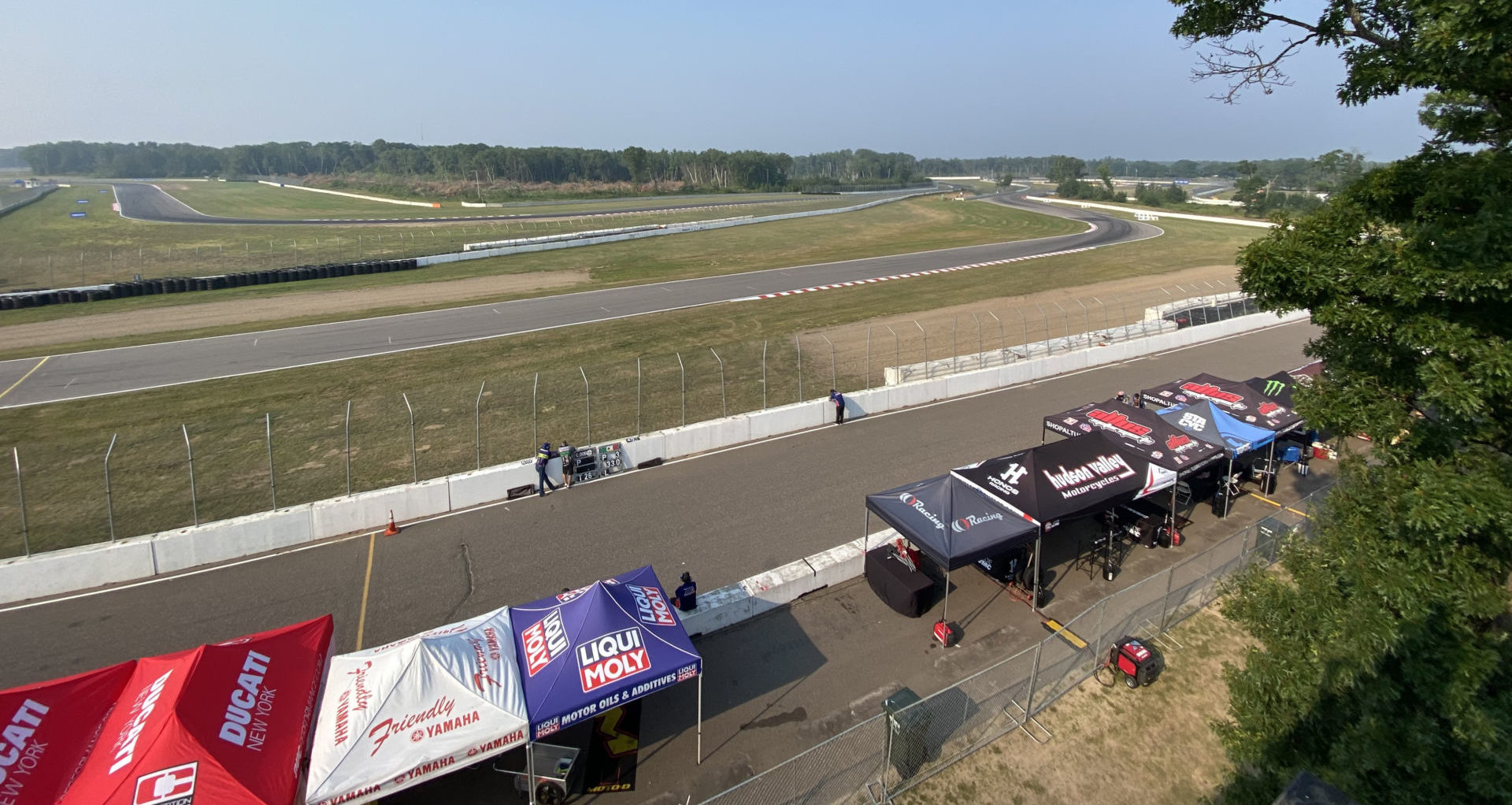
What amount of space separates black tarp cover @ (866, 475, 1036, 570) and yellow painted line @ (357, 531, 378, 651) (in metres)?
8.95

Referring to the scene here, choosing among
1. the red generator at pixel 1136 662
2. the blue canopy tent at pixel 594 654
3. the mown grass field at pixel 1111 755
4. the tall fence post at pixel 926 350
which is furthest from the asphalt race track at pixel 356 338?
the red generator at pixel 1136 662

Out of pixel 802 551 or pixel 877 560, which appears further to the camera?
pixel 802 551

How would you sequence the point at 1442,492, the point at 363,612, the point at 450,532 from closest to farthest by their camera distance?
1. the point at 1442,492
2. the point at 363,612
3. the point at 450,532

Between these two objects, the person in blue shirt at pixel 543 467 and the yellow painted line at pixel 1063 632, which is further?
the person in blue shirt at pixel 543 467

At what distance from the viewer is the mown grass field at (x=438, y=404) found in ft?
54.9

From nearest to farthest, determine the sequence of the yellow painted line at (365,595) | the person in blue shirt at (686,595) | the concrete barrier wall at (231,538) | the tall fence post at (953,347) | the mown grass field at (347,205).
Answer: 1. the person in blue shirt at (686,595)
2. the yellow painted line at (365,595)
3. the concrete barrier wall at (231,538)
4. the tall fence post at (953,347)
5. the mown grass field at (347,205)

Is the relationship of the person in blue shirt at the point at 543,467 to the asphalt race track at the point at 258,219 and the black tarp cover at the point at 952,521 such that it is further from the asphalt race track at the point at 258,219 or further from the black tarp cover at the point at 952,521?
the asphalt race track at the point at 258,219

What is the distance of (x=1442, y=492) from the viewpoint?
661cm

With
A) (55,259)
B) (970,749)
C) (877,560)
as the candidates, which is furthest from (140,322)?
(970,749)

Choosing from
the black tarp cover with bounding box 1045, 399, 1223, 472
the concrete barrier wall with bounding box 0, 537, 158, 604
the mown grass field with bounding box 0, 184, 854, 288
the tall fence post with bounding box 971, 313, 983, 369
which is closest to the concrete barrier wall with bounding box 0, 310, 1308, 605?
the concrete barrier wall with bounding box 0, 537, 158, 604

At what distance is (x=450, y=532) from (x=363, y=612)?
2806mm

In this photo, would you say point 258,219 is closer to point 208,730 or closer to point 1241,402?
point 208,730

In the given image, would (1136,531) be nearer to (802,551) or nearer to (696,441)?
(802,551)

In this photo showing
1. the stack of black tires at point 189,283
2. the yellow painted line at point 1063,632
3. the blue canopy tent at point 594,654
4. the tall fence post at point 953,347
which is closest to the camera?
the blue canopy tent at point 594,654
